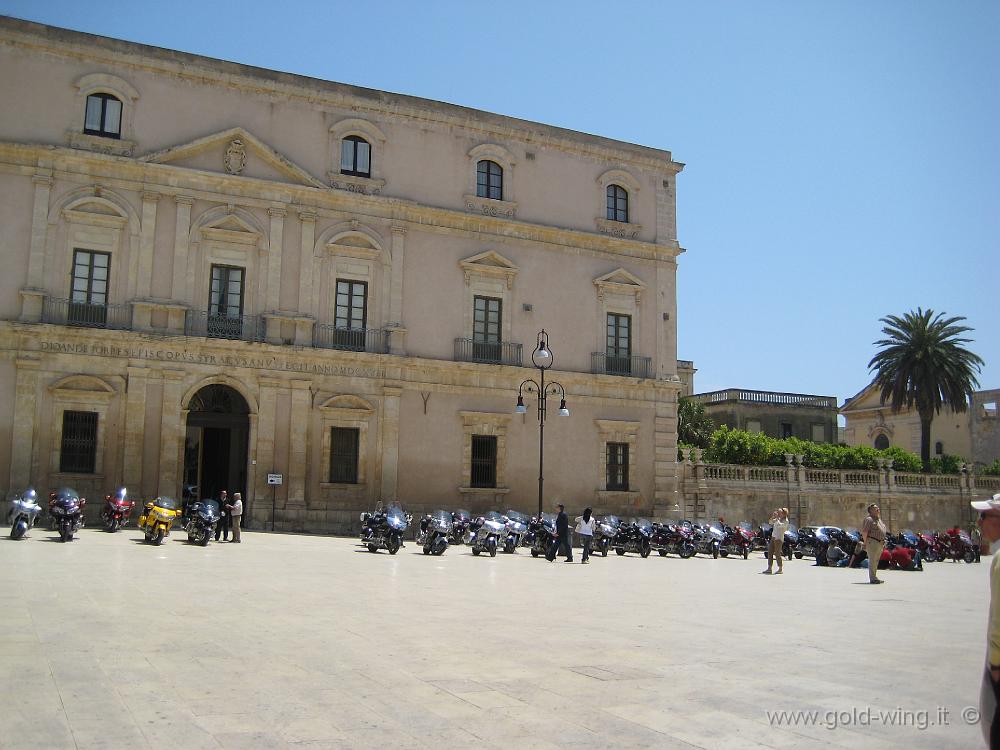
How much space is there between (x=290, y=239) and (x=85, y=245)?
220 inches

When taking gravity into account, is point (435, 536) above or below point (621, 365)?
below

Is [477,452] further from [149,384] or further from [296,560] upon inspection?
[296,560]

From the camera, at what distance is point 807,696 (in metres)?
6.91

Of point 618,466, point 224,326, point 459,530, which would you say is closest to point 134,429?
point 224,326

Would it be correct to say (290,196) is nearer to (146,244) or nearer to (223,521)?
(146,244)

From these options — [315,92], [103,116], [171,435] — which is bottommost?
[171,435]

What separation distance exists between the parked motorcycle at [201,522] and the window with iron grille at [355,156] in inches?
480

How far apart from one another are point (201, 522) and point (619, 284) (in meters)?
A: 17.1

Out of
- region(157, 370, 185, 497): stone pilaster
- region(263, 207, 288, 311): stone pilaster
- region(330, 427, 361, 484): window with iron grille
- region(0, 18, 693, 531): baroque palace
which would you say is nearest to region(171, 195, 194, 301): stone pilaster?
region(0, 18, 693, 531): baroque palace

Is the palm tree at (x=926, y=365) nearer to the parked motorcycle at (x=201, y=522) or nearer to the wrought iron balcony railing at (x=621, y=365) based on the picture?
the wrought iron balcony railing at (x=621, y=365)

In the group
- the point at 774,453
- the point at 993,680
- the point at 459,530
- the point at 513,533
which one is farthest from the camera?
the point at 774,453

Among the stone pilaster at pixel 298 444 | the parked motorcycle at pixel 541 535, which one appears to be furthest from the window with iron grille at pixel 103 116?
the parked motorcycle at pixel 541 535

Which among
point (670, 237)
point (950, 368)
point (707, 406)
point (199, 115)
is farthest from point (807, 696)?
point (707, 406)

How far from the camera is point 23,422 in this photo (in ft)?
81.4
